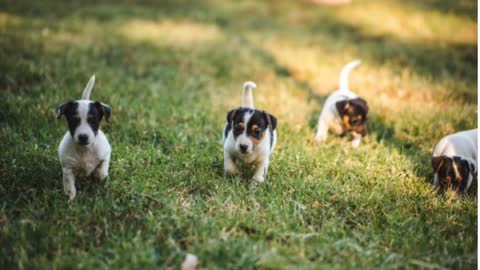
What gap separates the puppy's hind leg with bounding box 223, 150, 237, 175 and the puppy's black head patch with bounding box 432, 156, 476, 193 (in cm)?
213

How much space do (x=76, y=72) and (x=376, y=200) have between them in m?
5.55

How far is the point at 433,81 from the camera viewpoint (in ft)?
27.7

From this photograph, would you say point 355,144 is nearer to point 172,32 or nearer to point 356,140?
point 356,140

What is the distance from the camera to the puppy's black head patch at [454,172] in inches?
174

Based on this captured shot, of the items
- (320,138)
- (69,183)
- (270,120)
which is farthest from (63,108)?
(320,138)

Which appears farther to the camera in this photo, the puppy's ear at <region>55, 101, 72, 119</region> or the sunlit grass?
the sunlit grass

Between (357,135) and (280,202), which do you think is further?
(357,135)

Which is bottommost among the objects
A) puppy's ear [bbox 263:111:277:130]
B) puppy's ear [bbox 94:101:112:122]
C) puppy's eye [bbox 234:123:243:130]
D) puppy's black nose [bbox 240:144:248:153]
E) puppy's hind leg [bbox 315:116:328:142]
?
puppy's hind leg [bbox 315:116:328:142]

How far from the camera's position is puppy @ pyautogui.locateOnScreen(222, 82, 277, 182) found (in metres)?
4.21

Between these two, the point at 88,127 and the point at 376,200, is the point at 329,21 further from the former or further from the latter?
the point at 88,127

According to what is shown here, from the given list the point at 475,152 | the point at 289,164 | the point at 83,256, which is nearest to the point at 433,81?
the point at 475,152

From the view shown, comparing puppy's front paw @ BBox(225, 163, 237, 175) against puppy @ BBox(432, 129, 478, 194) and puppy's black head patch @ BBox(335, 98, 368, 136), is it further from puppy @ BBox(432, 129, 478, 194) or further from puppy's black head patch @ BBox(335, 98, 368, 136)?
puppy @ BBox(432, 129, 478, 194)

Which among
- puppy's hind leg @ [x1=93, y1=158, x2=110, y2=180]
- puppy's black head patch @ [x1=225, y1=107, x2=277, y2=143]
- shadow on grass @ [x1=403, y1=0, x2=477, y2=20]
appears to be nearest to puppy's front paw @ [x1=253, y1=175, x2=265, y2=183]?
puppy's black head patch @ [x1=225, y1=107, x2=277, y2=143]

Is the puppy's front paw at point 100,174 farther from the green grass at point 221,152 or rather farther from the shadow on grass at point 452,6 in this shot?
the shadow on grass at point 452,6
